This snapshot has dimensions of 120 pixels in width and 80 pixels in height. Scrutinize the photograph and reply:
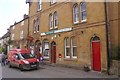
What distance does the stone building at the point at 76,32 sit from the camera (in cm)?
1802

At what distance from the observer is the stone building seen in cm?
1802

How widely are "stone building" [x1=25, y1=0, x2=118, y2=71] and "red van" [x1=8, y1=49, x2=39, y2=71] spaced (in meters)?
3.12

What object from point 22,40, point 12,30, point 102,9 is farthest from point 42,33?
point 12,30

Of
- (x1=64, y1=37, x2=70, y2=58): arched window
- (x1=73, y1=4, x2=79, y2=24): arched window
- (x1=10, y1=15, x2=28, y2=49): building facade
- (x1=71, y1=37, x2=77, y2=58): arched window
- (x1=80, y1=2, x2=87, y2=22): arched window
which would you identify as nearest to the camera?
(x1=80, y1=2, x2=87, y2=22): arched window

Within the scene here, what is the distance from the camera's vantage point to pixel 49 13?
2758 centimetres

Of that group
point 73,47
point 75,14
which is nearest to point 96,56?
point 73,47

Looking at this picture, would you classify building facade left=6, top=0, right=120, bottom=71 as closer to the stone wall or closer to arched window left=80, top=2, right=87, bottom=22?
arched window left=80, top=2, right=87, bottom=22

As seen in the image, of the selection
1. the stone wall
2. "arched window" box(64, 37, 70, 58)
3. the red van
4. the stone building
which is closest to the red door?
the stone building

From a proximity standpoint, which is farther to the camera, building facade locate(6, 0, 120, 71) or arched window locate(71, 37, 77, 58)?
arched window locate(71, 37, 77, 58)

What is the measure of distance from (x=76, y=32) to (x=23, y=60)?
20.4 ft

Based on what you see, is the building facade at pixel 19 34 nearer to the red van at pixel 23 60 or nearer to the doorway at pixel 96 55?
the red van at pixel 23 60

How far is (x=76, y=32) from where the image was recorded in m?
21.6

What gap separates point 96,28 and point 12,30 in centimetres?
2920

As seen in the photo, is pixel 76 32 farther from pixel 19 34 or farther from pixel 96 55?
pixel 19 34
